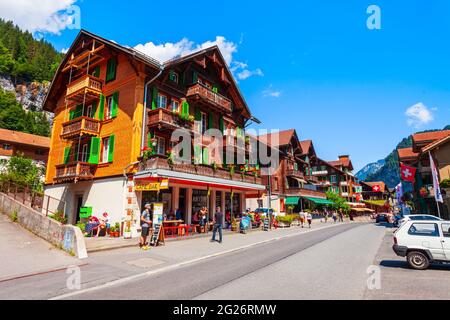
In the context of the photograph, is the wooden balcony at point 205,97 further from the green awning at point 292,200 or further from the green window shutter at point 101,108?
the green awning at point 292,200

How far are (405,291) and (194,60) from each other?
2079cm

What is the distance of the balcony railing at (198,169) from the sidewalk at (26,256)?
21.2 feet

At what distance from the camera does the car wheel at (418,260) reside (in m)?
8.62

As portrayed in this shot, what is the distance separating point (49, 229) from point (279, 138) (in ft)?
120

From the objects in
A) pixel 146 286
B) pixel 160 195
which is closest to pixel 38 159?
pixel 160 195

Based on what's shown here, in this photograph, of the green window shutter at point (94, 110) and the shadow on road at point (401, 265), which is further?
the green window shutter at point (94, 110)

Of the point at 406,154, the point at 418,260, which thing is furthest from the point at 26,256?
the point at 406,154

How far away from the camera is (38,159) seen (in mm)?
48719

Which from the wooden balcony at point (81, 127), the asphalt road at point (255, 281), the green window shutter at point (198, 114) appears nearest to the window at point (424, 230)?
the asphalt road at point (255, 281)

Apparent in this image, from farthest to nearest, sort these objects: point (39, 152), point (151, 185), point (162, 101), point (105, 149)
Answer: point (39, 152) → point (162, 101) → point (105, 149) → point (151, 185)

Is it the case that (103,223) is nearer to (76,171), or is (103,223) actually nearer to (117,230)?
(117,230)

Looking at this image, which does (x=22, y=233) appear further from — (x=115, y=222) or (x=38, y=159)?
(x=38, y=159)

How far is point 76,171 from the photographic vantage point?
61.8ft
